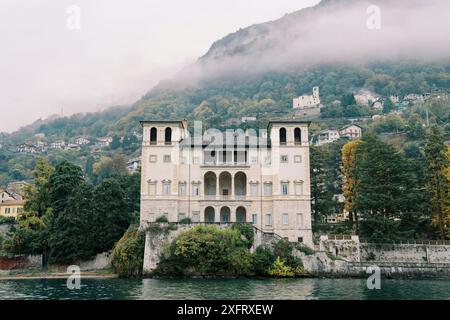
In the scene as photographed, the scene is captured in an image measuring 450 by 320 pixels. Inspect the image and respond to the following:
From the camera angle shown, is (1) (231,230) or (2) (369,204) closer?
(1) (231,230)

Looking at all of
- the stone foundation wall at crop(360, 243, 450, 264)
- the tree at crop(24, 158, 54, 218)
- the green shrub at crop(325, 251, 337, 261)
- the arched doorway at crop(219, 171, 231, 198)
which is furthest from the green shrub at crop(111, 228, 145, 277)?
the stone foundation wall at crop(360, 243, 450, 264)

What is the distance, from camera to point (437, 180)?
4416cm

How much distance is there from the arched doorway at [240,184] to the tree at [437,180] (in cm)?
1785

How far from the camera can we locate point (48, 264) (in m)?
45.2

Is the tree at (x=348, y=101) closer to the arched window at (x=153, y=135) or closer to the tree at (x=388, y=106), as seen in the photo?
the tree at (x=388, y=106)

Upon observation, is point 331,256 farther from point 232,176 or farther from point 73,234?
point 73,234

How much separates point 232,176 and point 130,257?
42.8 feet

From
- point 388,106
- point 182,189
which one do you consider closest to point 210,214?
point 182,189

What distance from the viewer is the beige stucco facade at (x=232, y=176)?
44531mm

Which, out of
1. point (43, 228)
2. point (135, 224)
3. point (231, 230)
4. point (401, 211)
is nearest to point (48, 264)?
point (43, 228)

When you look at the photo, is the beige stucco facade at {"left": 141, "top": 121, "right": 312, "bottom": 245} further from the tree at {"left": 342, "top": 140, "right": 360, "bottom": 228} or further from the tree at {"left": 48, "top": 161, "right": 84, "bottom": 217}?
the tree at {"left": 48, "top": 161, "right": 84, "bottom": 217}

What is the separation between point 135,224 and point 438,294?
91.4ft

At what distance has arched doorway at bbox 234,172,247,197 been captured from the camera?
47750mm
